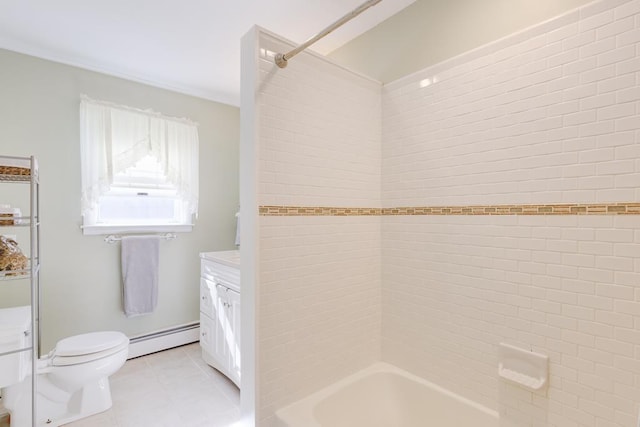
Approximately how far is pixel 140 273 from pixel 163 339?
2.22 ft

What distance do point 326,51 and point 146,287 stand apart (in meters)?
2.44

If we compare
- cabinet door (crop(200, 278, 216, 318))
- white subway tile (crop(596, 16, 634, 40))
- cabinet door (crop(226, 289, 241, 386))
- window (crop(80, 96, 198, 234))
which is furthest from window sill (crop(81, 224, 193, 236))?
white subway tile (crop(596, 16, 634, 40))

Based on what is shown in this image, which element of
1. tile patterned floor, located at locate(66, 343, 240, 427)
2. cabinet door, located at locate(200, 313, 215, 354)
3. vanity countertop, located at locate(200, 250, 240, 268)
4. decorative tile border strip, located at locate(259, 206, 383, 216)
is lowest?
tile patterned floor, located at locate(66, 343, 240, 427)

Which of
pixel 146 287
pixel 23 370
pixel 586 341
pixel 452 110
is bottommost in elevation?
pixel 23 370

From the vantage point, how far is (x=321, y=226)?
5.12 feet

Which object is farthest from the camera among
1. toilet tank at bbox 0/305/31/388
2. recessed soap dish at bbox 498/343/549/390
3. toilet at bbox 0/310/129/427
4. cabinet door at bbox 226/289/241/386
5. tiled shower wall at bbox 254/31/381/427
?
cabinet door at bbox 226/289/241/386

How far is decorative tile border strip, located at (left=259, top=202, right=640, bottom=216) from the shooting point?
108 cm

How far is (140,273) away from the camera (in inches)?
106

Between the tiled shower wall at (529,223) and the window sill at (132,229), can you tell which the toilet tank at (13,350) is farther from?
the tiled shower wall at (529,223)

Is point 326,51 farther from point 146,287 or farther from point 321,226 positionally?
point 146,287

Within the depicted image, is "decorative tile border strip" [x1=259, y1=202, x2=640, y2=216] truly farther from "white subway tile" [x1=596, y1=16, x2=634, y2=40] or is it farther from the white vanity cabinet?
the white vanity cabinet

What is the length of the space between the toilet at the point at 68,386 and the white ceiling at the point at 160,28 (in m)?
2.04

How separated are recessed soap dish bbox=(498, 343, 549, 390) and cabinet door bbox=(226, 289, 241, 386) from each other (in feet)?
5.07

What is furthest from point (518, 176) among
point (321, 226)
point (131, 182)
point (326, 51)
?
point (131, 182)
